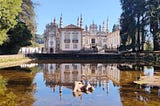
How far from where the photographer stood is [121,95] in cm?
1844

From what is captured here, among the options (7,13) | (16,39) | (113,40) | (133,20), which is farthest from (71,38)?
(7,13)

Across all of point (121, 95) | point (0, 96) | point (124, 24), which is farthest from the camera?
point (124, 24)

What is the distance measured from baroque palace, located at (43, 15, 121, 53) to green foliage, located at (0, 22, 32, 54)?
1303 inches

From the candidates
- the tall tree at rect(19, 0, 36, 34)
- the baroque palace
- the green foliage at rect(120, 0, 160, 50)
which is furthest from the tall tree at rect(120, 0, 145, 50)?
the baroque palace

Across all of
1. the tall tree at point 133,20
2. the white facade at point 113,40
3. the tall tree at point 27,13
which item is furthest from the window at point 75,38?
the tall tree at point 133,20

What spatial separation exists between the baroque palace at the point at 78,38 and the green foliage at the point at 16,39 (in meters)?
33.1

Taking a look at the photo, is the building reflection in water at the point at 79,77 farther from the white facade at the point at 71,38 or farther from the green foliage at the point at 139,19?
the white facade at the point at 71,38

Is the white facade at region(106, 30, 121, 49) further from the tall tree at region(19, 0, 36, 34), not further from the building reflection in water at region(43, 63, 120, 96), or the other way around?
the building reflection in water at region(43, 63, 120, 96)

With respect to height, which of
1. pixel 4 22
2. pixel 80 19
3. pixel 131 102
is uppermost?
pixel 80 19

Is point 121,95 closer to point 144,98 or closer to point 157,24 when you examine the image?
point 144,98

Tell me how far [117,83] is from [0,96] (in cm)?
1004

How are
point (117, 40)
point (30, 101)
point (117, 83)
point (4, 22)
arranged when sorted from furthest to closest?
point (117, 40) → point (4, 22) → point (117, 83) → point (30, 101)

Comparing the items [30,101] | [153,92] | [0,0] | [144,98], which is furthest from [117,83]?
[0,0]

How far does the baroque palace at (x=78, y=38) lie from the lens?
9156 cm
